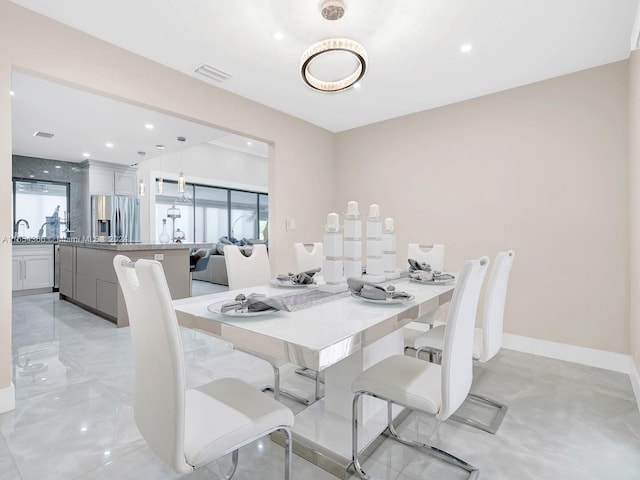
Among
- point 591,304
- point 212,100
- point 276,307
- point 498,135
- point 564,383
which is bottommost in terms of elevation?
point 564,383

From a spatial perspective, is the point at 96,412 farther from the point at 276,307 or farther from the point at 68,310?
the point at 68,310

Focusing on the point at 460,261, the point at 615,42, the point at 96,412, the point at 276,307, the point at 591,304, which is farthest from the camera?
the point at 460,261

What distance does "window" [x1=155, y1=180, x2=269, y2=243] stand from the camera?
7.70 metres

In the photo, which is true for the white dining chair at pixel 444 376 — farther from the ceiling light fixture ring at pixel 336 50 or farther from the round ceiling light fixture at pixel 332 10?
the round ceiling light fixture at pixel 332 10

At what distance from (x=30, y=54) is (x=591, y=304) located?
4633 mm

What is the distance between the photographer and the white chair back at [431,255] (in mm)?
2969

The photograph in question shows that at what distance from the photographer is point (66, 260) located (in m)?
5.22

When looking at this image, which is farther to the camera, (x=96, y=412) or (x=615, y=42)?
(x=615, y=42)

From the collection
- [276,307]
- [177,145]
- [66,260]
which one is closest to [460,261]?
[276,307]

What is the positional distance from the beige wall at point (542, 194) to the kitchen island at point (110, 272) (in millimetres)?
2831

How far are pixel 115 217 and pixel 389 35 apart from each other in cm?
577

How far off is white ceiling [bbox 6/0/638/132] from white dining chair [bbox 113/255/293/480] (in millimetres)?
1936

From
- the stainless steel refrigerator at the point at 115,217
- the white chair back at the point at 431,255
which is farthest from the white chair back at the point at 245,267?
the stainless steel refrigerator at the point at 115,217

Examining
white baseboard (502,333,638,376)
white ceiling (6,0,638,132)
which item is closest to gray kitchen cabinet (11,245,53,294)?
white ceiling (6,0,638,132)
